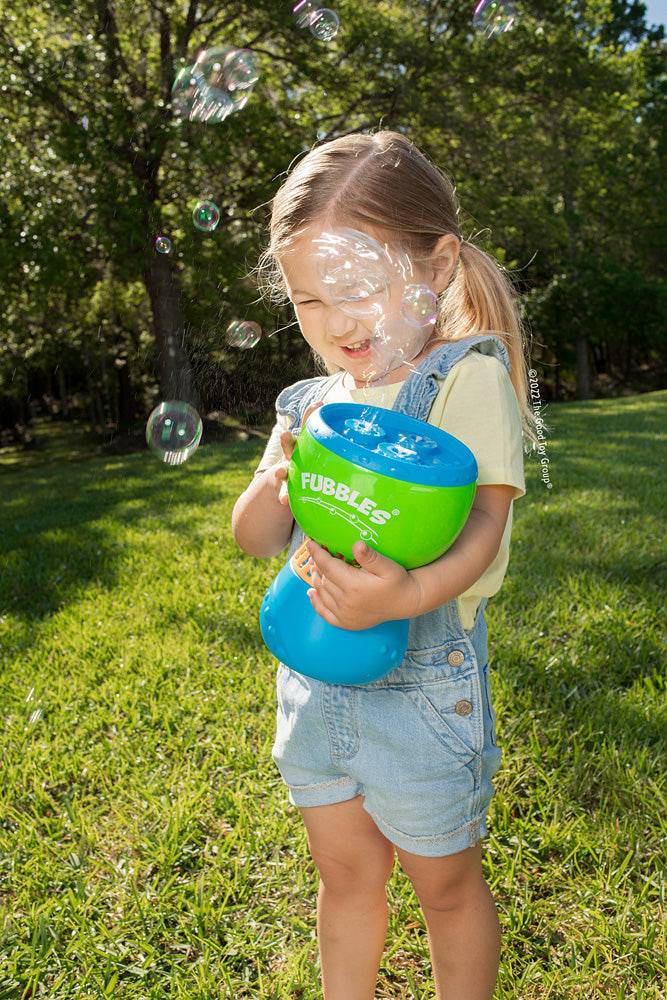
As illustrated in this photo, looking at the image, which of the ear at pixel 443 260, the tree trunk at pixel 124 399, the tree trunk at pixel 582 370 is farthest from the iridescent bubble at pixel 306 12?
the tree trunk at pixel 582 370

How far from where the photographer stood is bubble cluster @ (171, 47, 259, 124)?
120 inches

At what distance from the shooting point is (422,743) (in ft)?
4.33

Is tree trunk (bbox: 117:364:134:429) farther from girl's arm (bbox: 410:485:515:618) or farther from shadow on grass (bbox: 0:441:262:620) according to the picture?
girl's arm (bbox: 410:485:515:618)

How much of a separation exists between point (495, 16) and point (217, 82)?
119cm

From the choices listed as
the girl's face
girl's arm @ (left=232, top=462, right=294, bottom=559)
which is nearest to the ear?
the girl's face

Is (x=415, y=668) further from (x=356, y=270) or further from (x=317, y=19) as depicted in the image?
(x=317, y=19)

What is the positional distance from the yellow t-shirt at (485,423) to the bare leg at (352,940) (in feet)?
1.95

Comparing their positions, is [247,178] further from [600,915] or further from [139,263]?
[600,915]

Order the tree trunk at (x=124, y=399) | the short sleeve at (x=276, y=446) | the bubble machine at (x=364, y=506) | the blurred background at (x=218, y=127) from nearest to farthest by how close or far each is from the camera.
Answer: the bubble machine at (x=364, y=506) < the short sleeve at (x=276, y=446) < the blurred background at (x=218, y=127) < the tree trunk at (x=124, y=399)

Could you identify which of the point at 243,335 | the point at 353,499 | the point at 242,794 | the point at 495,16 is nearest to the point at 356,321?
the point at 353,499

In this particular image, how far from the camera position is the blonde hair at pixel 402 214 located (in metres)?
1.37

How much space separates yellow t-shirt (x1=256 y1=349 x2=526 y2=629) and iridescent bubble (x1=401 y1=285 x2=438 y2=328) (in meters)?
0.10

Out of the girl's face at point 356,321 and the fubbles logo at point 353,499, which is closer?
the fubbles logo at point 353,499

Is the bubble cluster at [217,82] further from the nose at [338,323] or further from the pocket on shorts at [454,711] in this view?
the pocket on shorts at [454,711]
